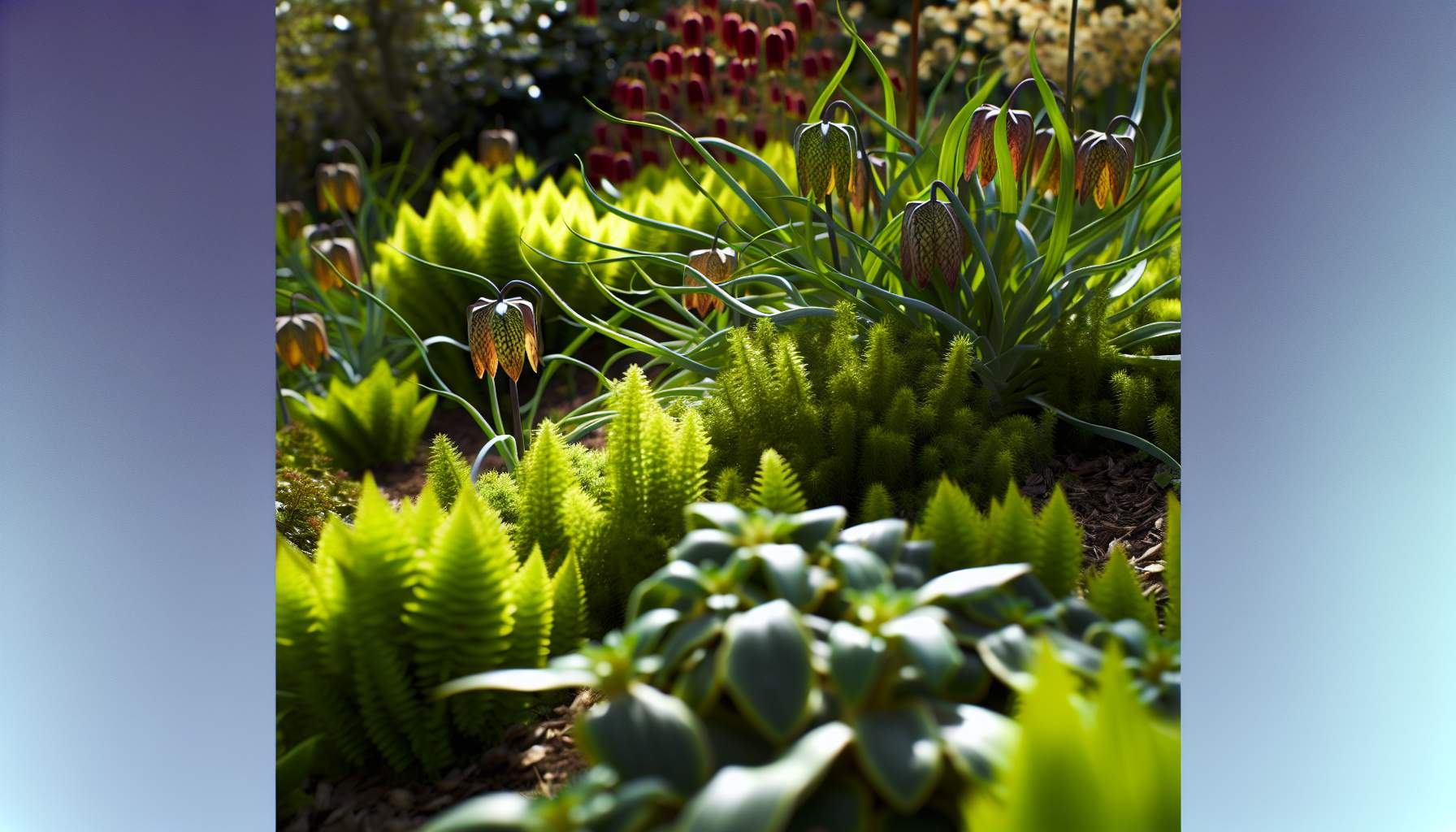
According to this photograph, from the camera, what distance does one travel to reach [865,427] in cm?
172

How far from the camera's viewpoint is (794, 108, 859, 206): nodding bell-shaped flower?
5.66 ft

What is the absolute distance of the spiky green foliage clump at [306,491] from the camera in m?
1.84

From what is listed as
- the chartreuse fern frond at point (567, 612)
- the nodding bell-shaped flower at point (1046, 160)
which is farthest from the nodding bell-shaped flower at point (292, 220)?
the chartreuse fern frond at point (567, 612)

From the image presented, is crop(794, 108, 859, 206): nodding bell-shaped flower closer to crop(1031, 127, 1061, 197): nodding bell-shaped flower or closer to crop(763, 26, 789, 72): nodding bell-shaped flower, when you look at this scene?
crop(1031, 127, 1061, 197): nodding bell-shaped flower

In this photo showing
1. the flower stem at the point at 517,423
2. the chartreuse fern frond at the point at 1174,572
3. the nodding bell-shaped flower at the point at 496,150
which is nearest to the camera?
the chartreuse fern frond at the point at 1174,572

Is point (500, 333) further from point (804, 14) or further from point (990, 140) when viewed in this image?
point (804, 14)

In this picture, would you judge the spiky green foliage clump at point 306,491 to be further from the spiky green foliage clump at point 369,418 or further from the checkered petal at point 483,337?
the checkered petal at point 483,337

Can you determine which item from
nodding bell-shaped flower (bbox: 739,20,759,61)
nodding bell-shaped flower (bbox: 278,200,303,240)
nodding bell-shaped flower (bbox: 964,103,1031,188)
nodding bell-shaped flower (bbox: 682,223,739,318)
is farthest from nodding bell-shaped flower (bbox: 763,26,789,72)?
nodding bell-shaped flower (bbox: 278,200,303,240)

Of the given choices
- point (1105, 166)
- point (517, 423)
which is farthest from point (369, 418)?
point (1105, 166)

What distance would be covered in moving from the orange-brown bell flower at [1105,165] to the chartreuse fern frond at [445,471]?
1.13 meters
